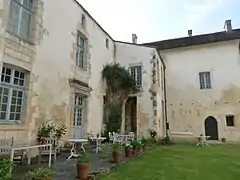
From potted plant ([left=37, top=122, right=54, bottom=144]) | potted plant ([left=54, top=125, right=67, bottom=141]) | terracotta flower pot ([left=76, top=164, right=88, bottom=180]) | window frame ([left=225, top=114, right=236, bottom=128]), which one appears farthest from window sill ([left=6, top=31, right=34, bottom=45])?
window frame ([left=225, top=114, right=236, bottom=128])

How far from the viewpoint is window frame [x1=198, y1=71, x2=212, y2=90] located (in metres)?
16.6

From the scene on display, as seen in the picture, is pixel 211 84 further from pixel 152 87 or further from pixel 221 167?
pixel 221 167

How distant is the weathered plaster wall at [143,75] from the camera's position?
524 inches

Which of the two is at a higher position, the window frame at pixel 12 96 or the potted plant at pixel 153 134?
the window frame at pixel 12 96

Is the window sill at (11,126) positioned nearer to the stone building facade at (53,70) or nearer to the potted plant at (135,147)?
the stone building facade at (53,70)

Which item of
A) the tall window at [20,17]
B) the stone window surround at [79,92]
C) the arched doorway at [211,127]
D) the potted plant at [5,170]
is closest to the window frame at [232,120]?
the arched doorway at [211,127]

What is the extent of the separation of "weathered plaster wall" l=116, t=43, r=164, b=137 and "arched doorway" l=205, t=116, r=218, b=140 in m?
5.08

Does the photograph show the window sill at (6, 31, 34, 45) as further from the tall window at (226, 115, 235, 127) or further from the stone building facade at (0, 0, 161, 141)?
the tall window at (226, 115, 235, 127)

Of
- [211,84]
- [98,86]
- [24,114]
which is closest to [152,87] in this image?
[98,86]

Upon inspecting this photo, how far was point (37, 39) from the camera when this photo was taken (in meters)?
7.50

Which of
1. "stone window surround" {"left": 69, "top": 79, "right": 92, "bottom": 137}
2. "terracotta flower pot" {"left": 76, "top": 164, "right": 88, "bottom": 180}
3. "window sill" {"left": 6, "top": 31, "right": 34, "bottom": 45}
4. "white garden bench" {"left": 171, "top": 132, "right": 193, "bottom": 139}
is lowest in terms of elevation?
"terracotta flower pot" {"left": 76, "top": 164, "right": 88, "bottom": 180}

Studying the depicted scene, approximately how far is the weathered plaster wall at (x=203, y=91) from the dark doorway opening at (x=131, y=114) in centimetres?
366

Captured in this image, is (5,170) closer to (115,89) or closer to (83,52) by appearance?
(83,52)

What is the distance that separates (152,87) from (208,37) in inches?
335
